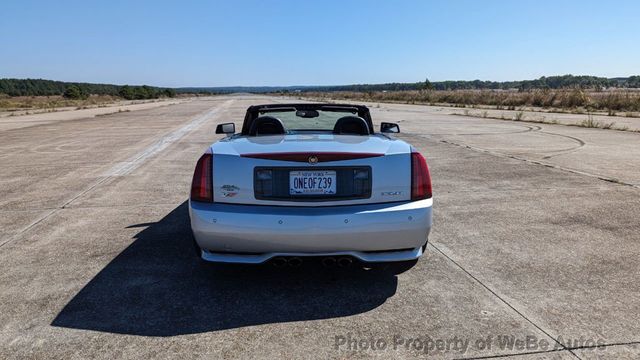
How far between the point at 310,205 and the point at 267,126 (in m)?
1.41

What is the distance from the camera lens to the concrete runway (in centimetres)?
303

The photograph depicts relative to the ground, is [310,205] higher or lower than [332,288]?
higher

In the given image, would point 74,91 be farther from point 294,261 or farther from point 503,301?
point 503,301

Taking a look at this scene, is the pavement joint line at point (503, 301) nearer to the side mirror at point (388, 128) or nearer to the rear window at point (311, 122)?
the side mirror at point (388, 128)

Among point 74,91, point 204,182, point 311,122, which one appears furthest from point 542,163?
point 74,91

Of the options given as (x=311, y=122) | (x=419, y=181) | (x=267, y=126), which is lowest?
(x=311, y=122)

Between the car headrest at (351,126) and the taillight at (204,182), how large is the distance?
1471 millimetres

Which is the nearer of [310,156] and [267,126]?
[310,156]

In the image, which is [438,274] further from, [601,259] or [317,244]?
[601,259]

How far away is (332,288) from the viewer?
12.8 ft

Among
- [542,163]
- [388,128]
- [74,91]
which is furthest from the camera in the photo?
[74,91]

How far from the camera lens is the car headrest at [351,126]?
472 centimetres

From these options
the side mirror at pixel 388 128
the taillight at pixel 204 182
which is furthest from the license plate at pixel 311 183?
the side mirror at pixel 388 128

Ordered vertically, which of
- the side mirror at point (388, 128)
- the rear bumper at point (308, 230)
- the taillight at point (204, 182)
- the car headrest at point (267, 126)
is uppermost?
the car headrest at point (267, 126)
